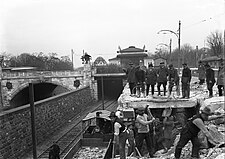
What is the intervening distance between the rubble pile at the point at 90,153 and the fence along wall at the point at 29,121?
2.88 meters

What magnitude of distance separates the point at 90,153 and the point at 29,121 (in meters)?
4.13

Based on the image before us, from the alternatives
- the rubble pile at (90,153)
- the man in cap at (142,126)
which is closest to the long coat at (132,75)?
the rubble pile at (90,153)

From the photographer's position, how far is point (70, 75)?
1120 inches

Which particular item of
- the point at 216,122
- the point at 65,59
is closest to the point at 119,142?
the point at 216,122

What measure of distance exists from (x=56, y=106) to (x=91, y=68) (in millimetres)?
13078

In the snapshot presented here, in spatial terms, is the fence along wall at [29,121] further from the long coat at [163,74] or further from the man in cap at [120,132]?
the long coat at [163,74]

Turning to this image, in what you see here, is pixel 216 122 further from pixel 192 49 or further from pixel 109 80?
pixel 109 80

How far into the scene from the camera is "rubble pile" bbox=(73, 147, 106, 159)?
8.60 metres

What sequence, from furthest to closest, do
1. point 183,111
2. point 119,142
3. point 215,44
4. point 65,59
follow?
point 65,59 → point 183,111 → point 119,142 → point 215,44

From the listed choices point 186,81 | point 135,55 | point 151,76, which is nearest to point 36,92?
point 135,55

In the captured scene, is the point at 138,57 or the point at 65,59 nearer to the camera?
the point at 138,57

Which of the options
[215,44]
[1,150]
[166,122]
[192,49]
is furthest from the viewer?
[1,150]

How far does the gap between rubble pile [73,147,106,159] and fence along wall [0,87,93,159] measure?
288cm

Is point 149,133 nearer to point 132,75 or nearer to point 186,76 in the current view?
point 186,76
